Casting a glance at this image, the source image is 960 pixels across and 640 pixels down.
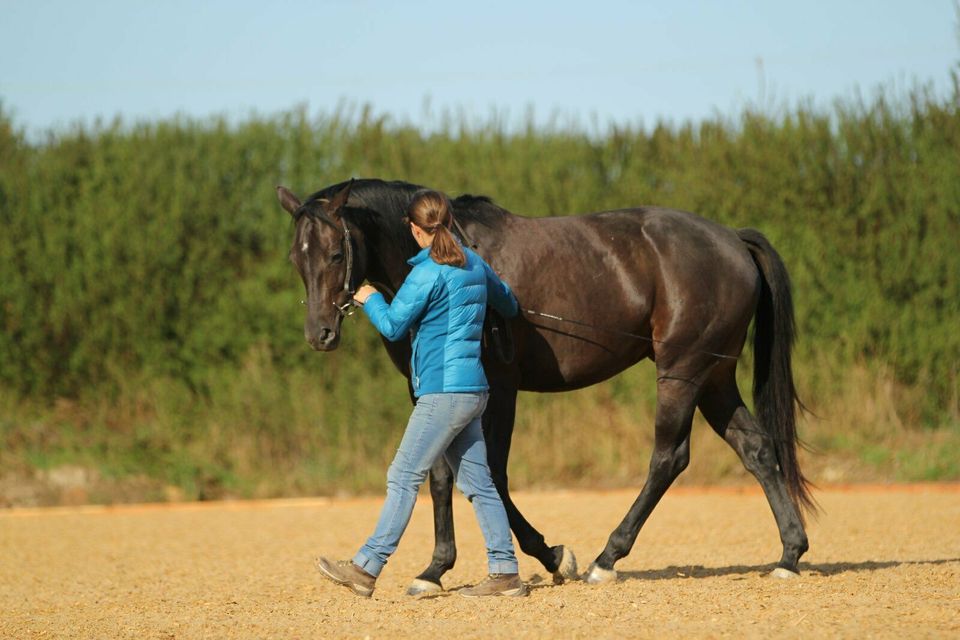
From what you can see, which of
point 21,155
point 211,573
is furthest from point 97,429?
point 211,573

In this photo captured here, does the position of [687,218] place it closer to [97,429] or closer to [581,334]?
[581,334]

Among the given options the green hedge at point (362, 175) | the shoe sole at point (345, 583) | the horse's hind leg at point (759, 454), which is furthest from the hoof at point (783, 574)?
the green hedge at point (362, 175)

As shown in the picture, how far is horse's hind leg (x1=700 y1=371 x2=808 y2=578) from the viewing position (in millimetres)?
6324

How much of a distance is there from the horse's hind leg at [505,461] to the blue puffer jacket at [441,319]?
0.56 meters

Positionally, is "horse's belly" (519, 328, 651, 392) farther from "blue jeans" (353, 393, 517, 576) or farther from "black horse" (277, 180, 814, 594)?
"blue jeans" (353, 393, 517, 576)

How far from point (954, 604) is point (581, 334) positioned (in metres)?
2.23

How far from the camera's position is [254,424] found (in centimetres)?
1258

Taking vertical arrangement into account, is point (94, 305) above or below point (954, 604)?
above

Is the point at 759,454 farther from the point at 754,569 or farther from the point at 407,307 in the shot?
the point at 407,307

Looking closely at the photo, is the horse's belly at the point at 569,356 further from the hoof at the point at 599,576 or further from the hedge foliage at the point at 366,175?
the hedge foliage at the point at 366,175

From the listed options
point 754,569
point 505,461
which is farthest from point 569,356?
point 754,569

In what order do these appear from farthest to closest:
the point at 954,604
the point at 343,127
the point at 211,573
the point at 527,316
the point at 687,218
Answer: the point at 343,127 → the point at 211,573 → the point at 687,218 → the point at 527,316 → the point at 954,604

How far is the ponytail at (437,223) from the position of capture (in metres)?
5.48

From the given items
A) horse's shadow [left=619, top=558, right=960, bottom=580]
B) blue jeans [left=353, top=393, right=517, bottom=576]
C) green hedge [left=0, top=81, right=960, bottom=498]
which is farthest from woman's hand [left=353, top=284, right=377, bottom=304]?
green hedge [left=0, top=81, right=960, bottom=498]
